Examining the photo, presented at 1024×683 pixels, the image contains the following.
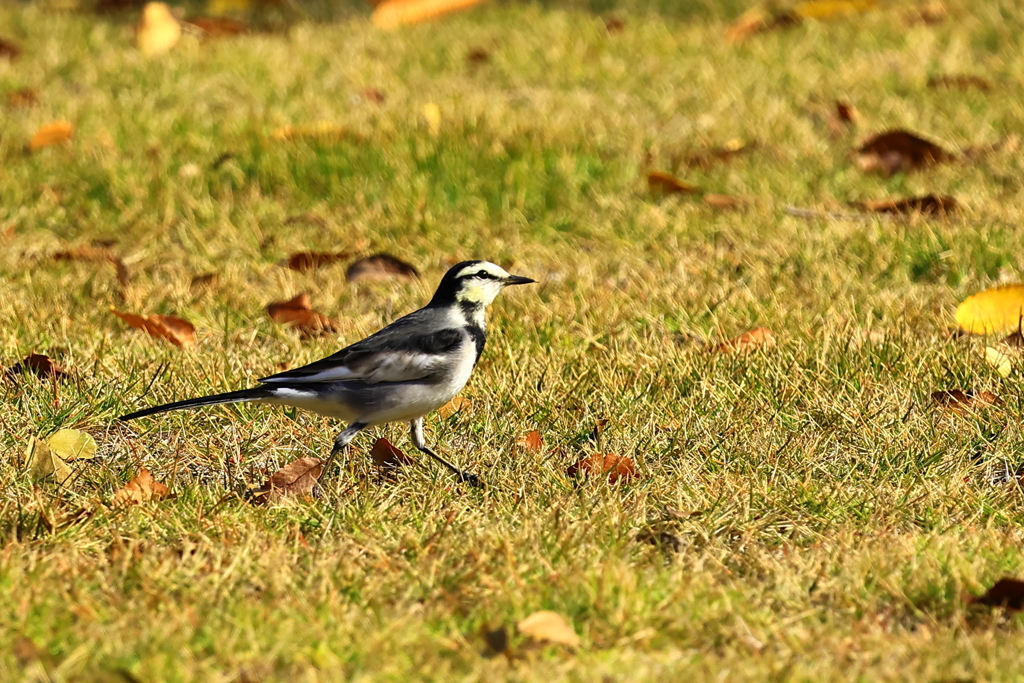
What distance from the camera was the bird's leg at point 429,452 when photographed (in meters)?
3.80

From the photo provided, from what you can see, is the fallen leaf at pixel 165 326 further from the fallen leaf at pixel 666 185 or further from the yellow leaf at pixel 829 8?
the yellow leaf at pixel 829 8

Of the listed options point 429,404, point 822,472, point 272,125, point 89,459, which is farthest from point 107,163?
point 822,472

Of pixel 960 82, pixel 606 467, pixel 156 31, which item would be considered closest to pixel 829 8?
pixel 960 82

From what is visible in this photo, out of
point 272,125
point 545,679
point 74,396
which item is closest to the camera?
point 545,679

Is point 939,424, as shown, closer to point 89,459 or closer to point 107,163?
point 89,459

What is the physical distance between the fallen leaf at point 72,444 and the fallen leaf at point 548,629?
162 cm

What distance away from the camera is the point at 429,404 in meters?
3.80

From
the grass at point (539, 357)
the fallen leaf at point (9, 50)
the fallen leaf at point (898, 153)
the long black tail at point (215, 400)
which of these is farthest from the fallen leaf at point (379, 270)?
the fallen leaf at point (9, 50)

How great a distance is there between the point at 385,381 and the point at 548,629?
44.5 inches

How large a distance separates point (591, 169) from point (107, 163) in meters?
2.35

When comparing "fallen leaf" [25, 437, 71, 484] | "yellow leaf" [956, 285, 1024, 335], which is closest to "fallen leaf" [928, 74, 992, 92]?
"yellow leaf" [956, 285, 1024, 335]

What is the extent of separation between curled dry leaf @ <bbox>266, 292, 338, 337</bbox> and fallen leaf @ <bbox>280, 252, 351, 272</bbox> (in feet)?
1.92

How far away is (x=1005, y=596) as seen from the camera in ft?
9.87

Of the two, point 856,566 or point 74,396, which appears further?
point 74,396
